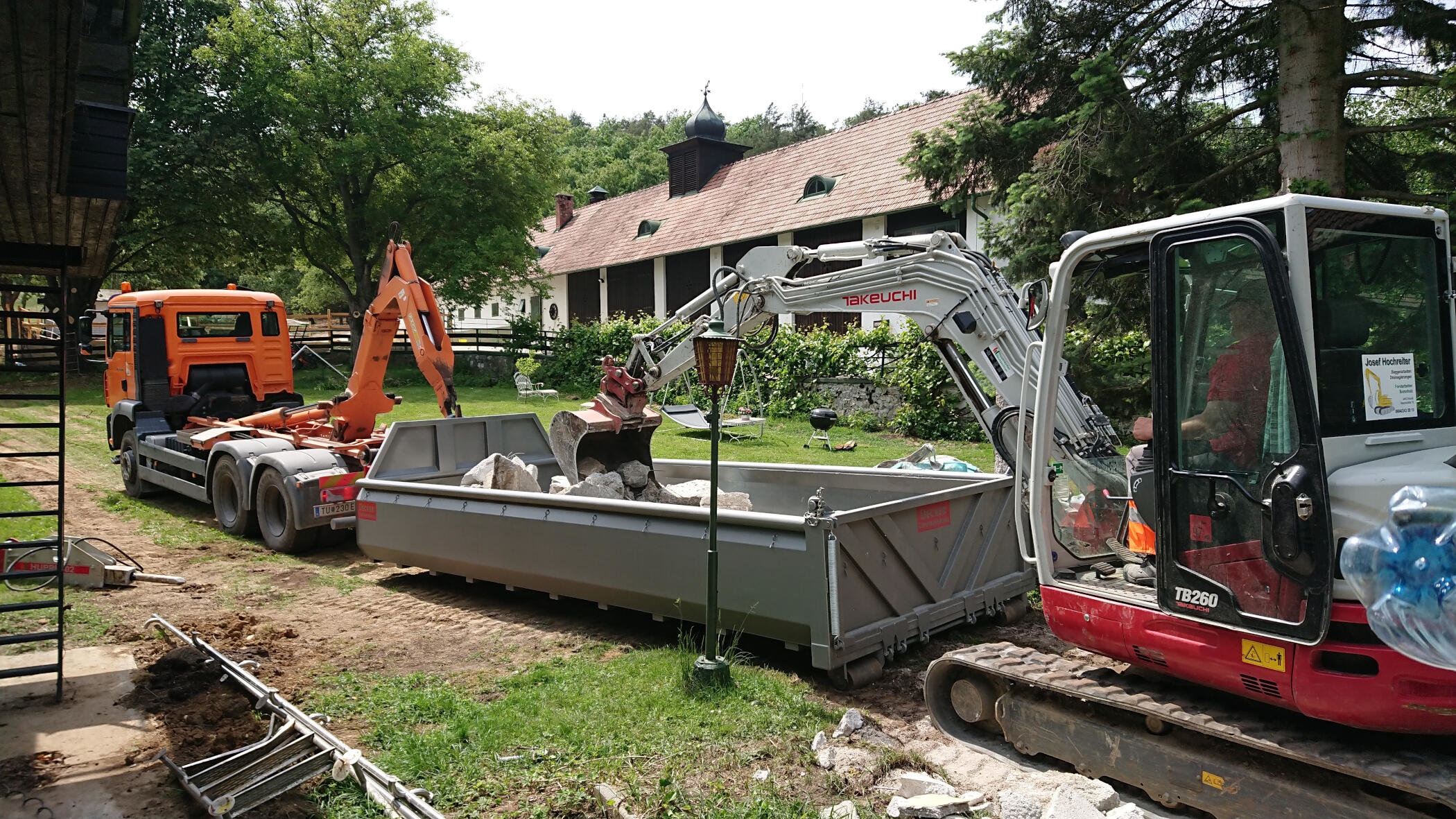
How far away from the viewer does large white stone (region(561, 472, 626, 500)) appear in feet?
25.8

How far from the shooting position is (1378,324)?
3.62 metres

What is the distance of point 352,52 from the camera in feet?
92.8

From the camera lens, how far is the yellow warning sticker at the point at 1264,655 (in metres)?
3.56

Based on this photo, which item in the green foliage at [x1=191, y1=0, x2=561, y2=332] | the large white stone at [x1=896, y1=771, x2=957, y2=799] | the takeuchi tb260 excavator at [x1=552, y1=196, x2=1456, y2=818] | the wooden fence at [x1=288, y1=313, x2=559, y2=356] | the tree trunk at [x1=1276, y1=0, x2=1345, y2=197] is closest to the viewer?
the takeuchi tb260 excavator at [x1=552, y1=196, x2=1456, y2=818]

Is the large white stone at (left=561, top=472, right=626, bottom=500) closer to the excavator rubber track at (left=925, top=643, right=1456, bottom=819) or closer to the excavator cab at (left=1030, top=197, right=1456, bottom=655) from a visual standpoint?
the excavator rubber track at (left=925, top=643, right=1456, bottom=819)

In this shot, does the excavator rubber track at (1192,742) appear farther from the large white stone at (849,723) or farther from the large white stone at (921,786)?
the large white stone at (921,786)

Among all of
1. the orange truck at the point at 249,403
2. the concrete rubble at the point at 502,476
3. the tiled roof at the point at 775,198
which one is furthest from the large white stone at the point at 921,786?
the tiled roof at the point at 775,198

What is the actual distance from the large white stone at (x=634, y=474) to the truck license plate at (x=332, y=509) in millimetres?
2982

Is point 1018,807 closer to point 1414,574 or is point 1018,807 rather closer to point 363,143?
point 1414,574

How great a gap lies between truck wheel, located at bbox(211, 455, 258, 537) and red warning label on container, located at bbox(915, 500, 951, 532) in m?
7.61

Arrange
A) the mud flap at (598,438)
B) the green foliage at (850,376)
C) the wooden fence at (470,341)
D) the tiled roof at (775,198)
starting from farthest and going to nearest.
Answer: the wooden fence at (470,341) → the tiled roof at (775,198) → the green foliage at (850,376) → the mud flap at (598,438)

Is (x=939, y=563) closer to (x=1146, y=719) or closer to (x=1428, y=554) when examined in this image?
(x=1146, y=719)

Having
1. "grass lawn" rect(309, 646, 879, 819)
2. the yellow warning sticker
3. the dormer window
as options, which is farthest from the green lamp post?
the dormer window

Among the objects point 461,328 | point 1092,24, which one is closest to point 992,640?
point 1092,24
